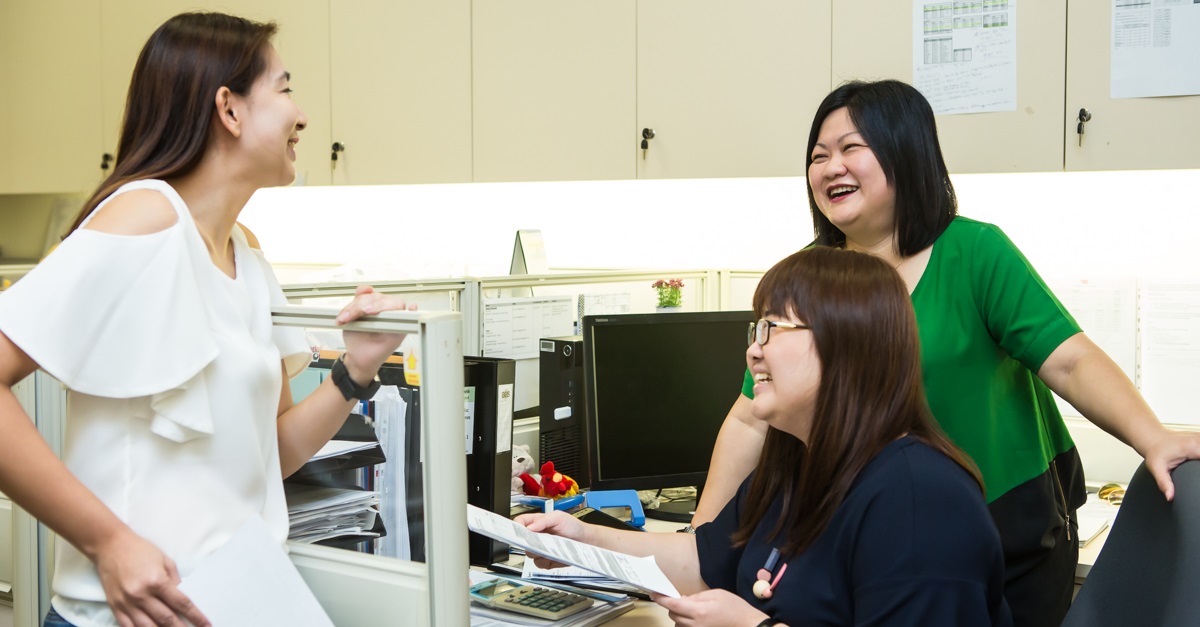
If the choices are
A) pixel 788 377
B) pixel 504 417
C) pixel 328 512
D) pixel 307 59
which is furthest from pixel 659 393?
pixel 307 59

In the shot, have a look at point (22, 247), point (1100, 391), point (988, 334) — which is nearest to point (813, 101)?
point (988, 334)

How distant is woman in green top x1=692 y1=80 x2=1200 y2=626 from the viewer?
5.21 ft

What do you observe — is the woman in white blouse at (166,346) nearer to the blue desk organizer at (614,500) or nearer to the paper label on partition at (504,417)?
the paper label on partition at (504,417)

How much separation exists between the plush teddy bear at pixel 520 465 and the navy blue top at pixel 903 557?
0.99 meters

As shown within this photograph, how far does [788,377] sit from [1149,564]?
45 cm

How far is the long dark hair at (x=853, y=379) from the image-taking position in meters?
1.30

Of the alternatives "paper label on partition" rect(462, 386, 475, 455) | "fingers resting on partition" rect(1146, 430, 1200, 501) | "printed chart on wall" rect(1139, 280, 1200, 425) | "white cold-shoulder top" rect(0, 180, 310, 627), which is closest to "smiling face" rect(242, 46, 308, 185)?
"white cold-shoulder top" rect(0, 180, 310, 627)

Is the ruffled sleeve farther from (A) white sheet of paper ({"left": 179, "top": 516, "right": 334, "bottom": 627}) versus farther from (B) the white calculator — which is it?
(B) the white calculator

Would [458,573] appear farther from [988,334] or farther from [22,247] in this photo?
[22,247]

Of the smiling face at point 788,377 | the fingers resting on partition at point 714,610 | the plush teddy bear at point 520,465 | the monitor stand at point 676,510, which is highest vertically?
the smiling face at point 788,377

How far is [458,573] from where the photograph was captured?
3.74ft

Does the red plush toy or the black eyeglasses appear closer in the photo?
the black eyeglasses

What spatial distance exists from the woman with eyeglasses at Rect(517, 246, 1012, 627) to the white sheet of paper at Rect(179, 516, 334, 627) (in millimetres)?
468

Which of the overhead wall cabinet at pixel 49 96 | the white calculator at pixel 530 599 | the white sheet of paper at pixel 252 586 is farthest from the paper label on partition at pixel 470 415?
the overhead wall cabinet at pixel 49 96
